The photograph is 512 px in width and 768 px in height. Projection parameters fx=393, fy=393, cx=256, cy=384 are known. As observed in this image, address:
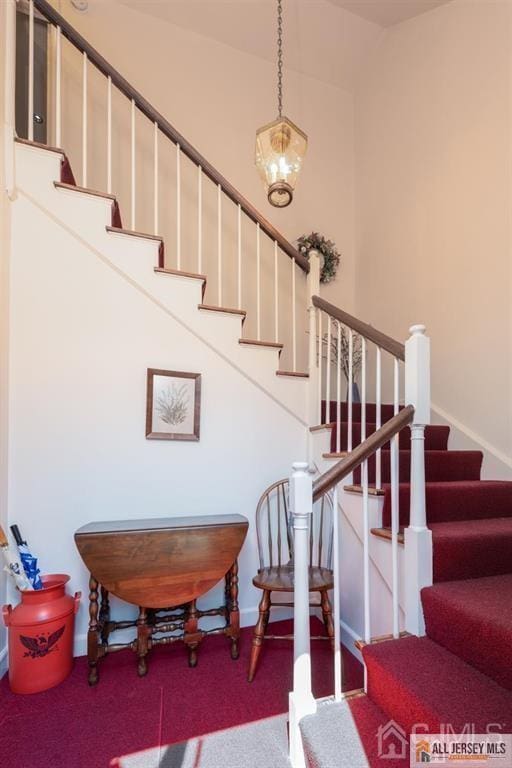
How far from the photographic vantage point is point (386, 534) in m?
1.79

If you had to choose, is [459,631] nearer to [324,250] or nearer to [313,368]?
[313,368]

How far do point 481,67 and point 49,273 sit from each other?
311 cm

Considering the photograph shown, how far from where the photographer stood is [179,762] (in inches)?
56.3

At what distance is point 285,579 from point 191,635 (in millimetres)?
563

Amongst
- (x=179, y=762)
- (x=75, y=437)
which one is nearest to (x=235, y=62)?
(x=75, y=437)

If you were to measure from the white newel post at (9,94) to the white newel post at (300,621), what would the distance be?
81.6 inches

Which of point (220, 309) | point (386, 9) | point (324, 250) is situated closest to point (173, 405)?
point (220, 309)

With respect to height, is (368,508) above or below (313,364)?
below

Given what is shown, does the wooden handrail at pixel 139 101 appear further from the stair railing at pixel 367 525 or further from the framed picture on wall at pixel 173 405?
the stair railing at pixel 367 525

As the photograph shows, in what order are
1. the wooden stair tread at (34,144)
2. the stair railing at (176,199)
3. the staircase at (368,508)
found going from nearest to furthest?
the staircase at (368,508)
the wooden stair tread at (34,144)
the stair railing at (176,199)

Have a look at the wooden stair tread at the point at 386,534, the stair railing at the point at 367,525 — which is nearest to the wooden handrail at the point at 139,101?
the stair railing at the point at 367,525

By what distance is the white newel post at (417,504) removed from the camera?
159 centimetres

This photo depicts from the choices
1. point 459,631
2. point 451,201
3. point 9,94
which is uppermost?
point 9,94

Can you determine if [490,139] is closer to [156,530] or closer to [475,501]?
[475,501]
